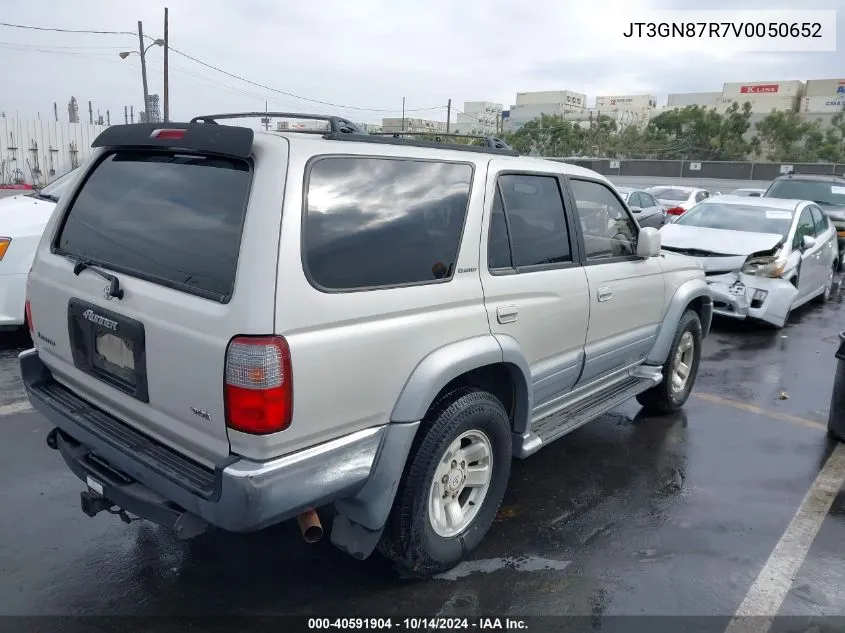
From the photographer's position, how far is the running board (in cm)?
350

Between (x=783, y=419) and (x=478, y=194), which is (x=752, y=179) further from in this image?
(x=478, y=194)

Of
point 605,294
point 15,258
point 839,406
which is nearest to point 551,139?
point 839,406


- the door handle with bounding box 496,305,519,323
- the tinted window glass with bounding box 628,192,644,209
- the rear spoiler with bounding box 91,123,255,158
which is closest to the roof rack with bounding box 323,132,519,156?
the rear spoiler with bounding box 91,123,255,158

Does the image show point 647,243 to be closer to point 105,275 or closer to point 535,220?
point 535,220

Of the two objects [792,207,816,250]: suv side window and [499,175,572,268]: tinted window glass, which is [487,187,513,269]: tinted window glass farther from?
[792,207,816,250]: suv side window

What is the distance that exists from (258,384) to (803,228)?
902cm

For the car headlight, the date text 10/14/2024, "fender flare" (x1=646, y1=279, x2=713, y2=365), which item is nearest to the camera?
the date text 10/14/2024

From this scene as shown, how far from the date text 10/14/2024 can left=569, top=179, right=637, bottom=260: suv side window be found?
84.5 inches

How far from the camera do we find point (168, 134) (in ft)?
8.97

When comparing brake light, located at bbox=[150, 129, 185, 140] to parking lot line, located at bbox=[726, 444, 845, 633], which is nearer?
brake light, located at bbox=[150, 129, 185, 140]

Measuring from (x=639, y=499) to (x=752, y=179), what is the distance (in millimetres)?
36248

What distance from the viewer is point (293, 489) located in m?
2.35

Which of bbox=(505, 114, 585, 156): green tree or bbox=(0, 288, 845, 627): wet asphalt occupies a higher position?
bbox=(505, 114, 585, 156): green tree

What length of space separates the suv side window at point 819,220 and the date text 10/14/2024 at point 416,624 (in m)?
9.09
